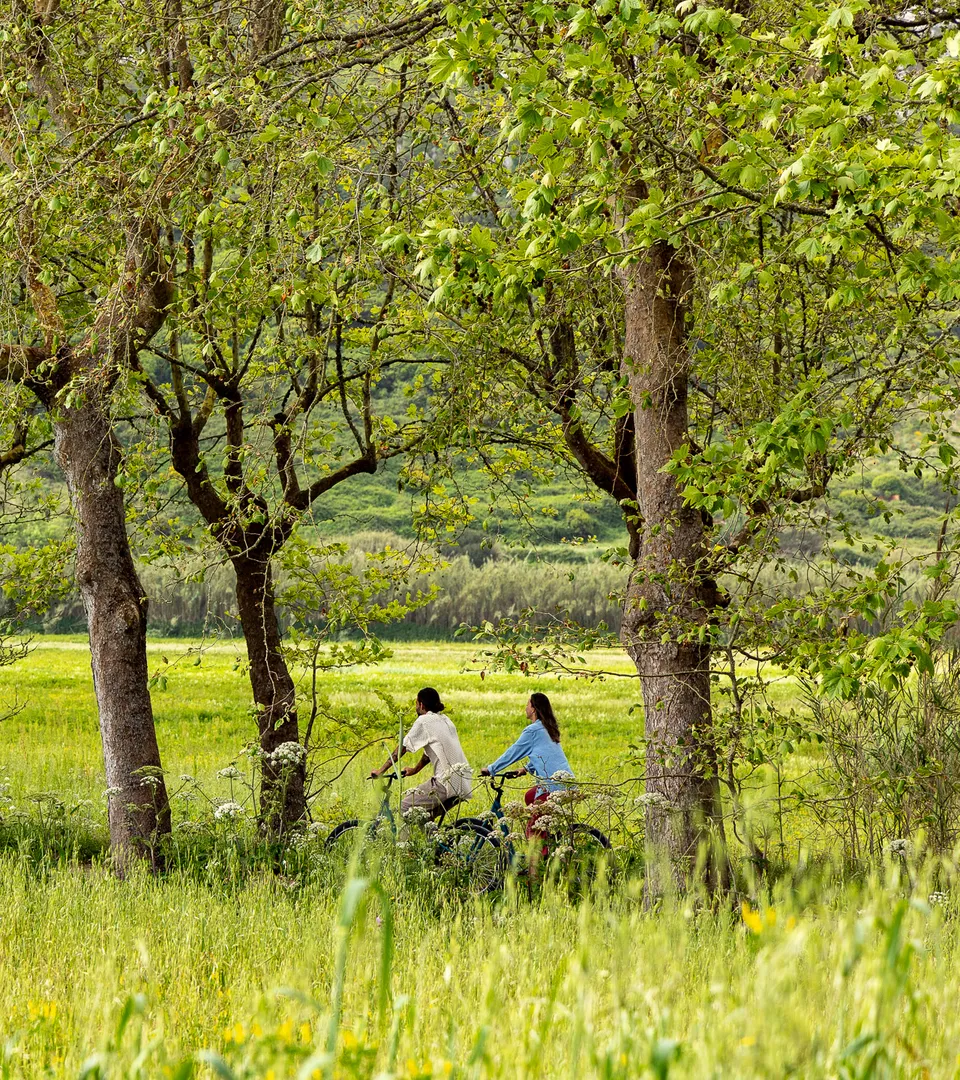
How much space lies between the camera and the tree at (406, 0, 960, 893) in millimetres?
4996

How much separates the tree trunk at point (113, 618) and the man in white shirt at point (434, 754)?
201 cm

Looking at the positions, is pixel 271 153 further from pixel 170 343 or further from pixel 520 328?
pixel 170 343

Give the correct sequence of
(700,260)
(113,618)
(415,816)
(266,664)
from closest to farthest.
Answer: (700,260), (415,816), (113,618), (266,664)

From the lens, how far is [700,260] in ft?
24.3

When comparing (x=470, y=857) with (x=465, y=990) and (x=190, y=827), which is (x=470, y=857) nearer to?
(x=190, y=827)

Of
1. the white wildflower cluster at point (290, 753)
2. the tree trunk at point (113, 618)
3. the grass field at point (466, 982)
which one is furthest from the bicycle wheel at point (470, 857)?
the tree trunk at point (113, 618)

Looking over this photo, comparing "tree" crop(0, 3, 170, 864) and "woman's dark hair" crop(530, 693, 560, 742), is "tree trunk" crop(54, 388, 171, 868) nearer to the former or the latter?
"tree" crop(0, 3, 170, 864)

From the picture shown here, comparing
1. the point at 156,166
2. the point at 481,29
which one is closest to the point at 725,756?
the point at 481,29

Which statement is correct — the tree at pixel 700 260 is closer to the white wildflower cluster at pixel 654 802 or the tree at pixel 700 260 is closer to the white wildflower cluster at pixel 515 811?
the white wildflower cluster at pixel 654 802

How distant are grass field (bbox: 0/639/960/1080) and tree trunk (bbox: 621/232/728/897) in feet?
1.62

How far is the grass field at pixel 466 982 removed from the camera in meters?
1.98

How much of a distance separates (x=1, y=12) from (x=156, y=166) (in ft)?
8.13

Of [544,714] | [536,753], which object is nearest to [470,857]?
[536,753]

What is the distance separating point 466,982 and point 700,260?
5.11m
